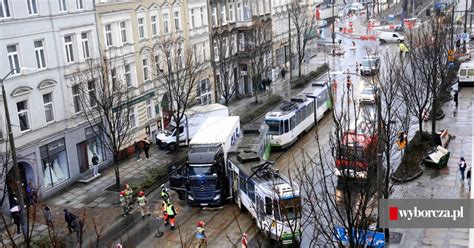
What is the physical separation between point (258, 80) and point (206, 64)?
608 centimetres

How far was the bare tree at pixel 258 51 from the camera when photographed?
54.2 metres

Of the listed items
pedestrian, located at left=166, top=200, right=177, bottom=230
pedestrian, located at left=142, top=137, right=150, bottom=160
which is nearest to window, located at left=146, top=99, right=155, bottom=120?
pedestrian, located at left=142, top=137, right=150, bottom=160

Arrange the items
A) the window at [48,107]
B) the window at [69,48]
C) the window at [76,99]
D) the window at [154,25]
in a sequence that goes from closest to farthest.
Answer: the window at [48,107]
the window at [69,48]
the window at [76,99]
the window at [154,25]

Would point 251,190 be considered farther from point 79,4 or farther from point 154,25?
point 154,25

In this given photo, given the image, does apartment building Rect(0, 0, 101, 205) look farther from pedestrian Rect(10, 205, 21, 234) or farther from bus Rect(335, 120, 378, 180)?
bus Rect(335, 120, 378, 180)

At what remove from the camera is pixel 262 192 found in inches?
973

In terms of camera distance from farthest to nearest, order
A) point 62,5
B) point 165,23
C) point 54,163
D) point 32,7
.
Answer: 1. point 165,23
2. point 62,5
3. point 54,163
4. point 32,7

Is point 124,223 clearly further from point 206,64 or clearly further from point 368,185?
point 206,64

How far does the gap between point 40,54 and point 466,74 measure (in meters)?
39.3

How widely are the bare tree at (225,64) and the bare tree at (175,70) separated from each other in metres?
3.71

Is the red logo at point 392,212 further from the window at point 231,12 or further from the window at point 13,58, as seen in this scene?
the window at point 231,12

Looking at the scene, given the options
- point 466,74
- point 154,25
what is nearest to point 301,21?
point 466,74

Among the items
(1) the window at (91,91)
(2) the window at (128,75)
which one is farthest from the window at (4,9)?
(2) the window at (128,75)

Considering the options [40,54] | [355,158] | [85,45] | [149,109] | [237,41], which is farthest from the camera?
[237,41]
